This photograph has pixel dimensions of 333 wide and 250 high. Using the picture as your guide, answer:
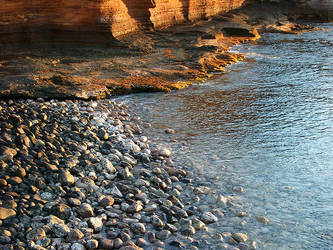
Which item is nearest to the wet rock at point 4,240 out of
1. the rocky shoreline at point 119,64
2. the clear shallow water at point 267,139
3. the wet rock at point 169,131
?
the clear shallow water at point 267,139

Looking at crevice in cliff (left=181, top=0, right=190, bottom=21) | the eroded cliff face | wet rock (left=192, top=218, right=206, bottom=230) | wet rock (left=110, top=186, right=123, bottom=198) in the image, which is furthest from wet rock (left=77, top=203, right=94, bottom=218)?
crevice in cliff (left=181, top=0, right=190, bottom=21)

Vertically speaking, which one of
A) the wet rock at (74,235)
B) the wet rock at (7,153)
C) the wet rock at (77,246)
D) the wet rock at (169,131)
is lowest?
the wet rock at (77,246)

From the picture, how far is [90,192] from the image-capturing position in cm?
452

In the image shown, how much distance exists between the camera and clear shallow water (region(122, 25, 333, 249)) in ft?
14.1

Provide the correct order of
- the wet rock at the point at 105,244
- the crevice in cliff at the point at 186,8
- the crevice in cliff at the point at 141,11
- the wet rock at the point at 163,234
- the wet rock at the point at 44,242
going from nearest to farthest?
1. the wet rock at the point at 44,242
2. the wet rock at the point at 105,244
3. the wet rock at the point at 163,234
4. the crevice in cliff at the point at 141,11
5. the crevice in cliff at the point at 186,8

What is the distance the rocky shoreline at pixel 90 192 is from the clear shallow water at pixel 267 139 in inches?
17.5

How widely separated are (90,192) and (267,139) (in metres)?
3.44

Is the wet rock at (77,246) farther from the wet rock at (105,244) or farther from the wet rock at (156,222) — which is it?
the wet rock at (156,222)

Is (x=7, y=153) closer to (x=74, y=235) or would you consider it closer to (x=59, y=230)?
(x=59, y=230)

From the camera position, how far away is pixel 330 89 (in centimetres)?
938

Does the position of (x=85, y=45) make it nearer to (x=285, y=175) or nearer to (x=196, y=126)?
(x=196, y=126)

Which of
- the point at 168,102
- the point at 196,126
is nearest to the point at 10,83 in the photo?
the point at 168,102

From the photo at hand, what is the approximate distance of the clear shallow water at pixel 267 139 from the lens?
4.30 metres

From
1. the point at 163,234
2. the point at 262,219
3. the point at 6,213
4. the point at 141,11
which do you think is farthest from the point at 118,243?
the point at 141,11
